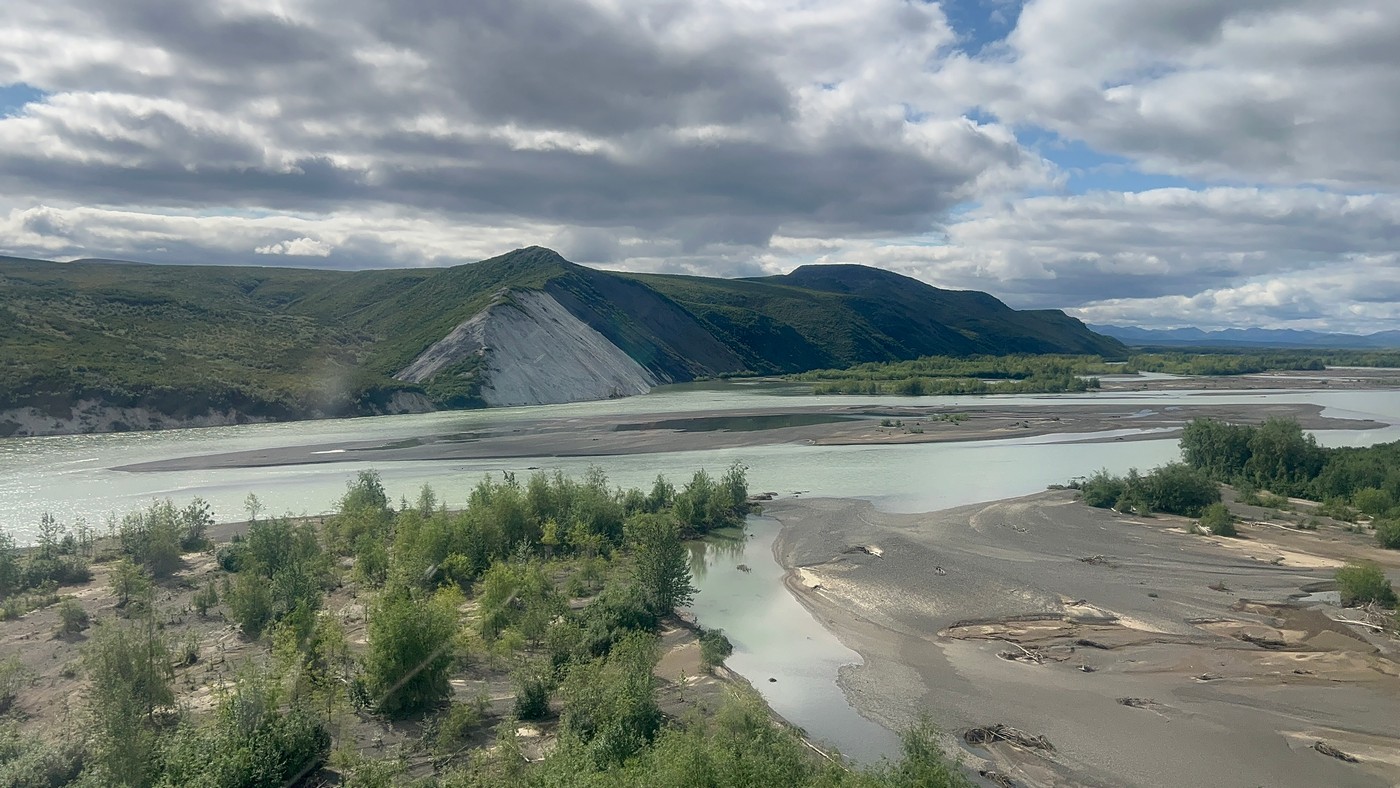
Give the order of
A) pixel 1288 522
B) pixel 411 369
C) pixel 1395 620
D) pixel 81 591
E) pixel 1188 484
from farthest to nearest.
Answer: pixel 411 369 < pixel 1188 484 < pixel 1288 522 < pixel 81 591 < pixel 1395 620

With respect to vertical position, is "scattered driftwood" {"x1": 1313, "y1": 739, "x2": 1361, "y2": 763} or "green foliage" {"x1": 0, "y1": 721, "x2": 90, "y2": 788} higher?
"green foliage" {"x1": 0, "y1": 721, "x2": 90, "y2": 788}

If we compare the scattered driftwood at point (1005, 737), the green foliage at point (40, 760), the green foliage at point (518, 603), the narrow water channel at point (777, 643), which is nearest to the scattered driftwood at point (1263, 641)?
the scattered driftwood at point (1005, 737)

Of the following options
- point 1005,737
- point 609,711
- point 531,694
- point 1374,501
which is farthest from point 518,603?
point 1374,501

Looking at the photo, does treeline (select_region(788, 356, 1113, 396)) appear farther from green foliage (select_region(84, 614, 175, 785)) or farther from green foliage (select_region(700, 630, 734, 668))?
green foliage (select_region(84, 614, 175, 785))

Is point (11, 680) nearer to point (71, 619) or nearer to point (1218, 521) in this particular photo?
point (71, 619)

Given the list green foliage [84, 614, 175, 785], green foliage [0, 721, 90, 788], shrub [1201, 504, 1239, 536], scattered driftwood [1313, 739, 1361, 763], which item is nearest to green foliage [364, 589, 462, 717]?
green foliage [84, 614, 175, 785]

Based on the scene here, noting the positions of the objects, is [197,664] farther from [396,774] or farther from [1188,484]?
[1188,484]

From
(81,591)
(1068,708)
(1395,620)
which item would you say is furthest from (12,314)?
(1395,620)
